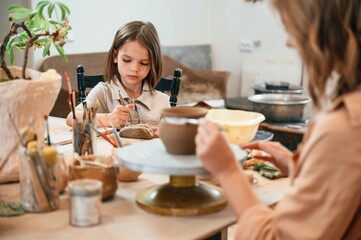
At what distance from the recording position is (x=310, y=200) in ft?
3.49

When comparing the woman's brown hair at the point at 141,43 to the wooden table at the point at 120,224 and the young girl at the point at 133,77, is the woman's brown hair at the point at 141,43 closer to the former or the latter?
the young girl at the point at 133,77

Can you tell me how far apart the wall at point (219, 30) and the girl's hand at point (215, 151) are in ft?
11.8

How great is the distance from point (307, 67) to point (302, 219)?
0.31m

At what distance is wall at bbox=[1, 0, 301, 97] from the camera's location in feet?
15.7

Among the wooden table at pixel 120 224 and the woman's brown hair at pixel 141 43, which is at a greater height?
the woman's brown hair at pixel 141 43

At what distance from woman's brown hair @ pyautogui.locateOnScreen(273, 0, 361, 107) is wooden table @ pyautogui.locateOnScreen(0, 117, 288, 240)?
42 centimetres

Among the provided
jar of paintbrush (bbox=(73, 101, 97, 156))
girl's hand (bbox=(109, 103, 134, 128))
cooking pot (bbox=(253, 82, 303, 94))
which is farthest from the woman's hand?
cooking pot (bbox=(253, 82, 303, 94))

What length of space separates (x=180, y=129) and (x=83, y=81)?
1.22 meters

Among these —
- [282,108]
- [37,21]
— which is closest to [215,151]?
[37,21]

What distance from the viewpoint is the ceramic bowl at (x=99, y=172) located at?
4.46 feet

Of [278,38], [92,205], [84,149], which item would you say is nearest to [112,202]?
[92,205]

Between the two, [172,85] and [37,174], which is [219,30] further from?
[37,174]

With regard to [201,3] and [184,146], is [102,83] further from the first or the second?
[201,3]

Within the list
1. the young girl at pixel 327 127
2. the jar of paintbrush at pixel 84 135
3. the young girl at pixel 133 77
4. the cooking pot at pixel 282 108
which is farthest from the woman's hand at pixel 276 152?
the cooking pot at pixel 282 108
